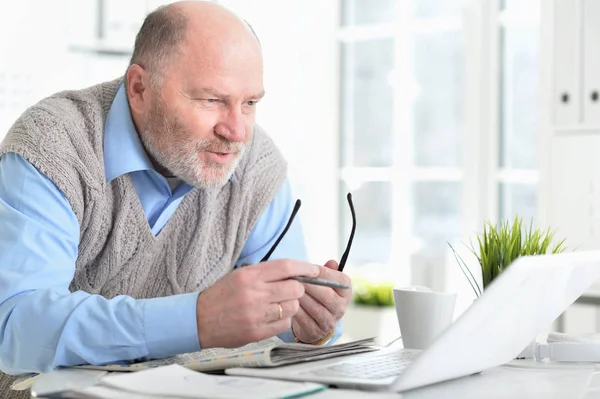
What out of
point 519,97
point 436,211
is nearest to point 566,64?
point 519,97

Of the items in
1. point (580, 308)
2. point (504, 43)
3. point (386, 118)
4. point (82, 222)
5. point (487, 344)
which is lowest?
point (580, 308)

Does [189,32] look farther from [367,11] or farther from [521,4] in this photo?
[367,11]

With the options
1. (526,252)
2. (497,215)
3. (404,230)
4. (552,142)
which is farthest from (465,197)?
(526,252)

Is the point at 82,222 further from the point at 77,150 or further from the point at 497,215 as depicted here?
the point at 497,215

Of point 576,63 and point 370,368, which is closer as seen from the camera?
point 370,368

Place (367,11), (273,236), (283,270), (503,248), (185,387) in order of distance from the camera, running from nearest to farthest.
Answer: (185,387)
(283,270)
(503,248)
(273,236)
(367,11)

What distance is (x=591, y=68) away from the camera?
3348 mm

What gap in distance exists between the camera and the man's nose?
167 cm

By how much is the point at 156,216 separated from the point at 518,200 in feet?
8.30

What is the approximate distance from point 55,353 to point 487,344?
0.63m

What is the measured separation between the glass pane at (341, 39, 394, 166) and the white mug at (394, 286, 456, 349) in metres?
3.22

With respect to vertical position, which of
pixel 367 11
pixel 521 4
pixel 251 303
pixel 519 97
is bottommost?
pixel 251 303

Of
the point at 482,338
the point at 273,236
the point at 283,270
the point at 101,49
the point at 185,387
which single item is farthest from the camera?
the point at 101,49

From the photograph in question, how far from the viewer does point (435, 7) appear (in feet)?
14.4
